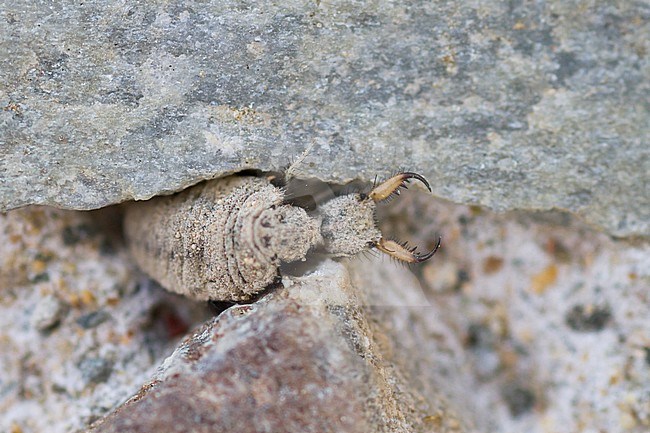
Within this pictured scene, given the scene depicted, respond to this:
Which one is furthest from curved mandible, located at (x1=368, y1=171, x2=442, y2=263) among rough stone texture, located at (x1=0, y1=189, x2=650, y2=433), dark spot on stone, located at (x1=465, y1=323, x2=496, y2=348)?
Result: dark spot on stone, located at (x1=465, y1=323, x2=496, y2=348)

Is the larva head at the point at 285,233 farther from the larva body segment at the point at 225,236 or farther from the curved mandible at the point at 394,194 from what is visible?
the curved mandible at the point at 394,194

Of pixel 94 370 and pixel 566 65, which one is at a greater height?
pixel 566 65

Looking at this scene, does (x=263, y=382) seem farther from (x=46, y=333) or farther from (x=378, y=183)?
(x=46, y=333)

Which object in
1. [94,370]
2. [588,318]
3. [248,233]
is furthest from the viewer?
[588,318]

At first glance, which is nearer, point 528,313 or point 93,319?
point 93,319

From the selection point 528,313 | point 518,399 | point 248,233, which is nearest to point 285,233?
point 248,233

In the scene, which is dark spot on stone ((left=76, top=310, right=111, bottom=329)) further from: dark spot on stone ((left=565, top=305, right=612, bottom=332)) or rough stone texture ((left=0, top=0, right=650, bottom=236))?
dark spot on stone ((left=565, top=305, right=612, bottom=332))

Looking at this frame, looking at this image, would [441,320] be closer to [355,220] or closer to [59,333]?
[355,220]

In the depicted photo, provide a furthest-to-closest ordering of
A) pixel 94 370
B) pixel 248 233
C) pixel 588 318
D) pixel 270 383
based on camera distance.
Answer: pixel 588 318, pixel 94 370, pixel 248 233, pixel 270 383

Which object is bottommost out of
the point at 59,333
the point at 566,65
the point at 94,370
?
the point at 94,370
